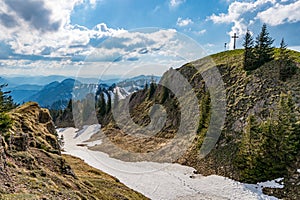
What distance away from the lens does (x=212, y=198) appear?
28.0m

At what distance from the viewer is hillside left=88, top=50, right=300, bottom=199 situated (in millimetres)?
30031

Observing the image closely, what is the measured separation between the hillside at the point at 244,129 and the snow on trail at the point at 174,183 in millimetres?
1974

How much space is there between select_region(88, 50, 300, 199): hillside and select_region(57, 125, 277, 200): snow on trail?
1.97 metres

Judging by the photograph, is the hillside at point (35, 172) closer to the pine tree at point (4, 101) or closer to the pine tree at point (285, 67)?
the pine tree at point (4, 101)

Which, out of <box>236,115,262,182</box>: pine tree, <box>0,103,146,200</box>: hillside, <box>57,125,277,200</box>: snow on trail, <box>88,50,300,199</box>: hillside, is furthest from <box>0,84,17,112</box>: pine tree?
<box>236,115,262,182</box>: pine tree

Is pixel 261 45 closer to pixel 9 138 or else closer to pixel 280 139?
pixel 280 139

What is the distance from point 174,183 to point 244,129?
14.9 meters

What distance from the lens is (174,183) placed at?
3284cm

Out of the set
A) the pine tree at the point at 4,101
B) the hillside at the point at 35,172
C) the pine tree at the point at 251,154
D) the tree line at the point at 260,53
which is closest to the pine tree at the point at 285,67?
the tree line at the point at 260,53

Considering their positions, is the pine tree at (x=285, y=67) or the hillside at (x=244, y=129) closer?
the hillside at (x=244, y=129)

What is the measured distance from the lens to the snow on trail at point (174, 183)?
28766 millimetres

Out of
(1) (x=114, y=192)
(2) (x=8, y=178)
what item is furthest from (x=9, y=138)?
(1) (x=114, y=192)

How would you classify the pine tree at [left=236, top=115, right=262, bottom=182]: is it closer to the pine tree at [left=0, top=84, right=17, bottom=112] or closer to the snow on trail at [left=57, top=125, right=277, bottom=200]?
the snow on trail at [left=57, top=125, right=277, bottom=200]

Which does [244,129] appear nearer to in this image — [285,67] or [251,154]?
[251,154]
